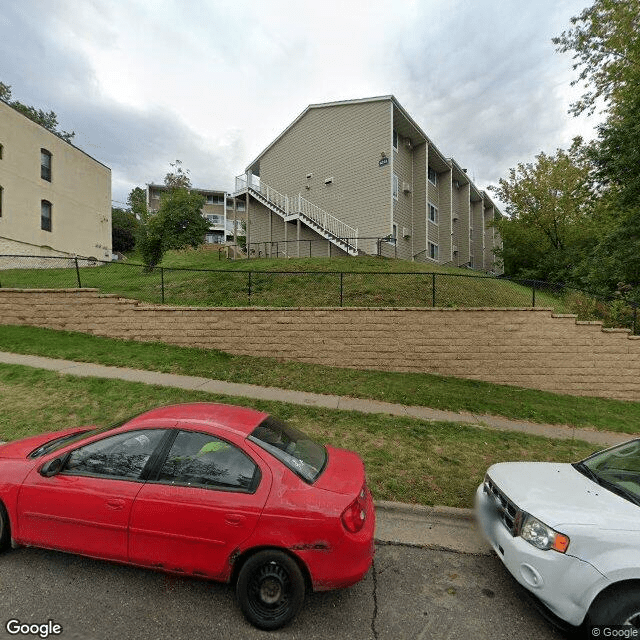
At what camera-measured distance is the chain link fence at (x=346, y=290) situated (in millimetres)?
10110

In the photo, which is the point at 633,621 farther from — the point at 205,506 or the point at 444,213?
the point at 444,213

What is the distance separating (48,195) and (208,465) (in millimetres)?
27086

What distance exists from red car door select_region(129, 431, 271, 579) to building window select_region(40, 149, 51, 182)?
27217mm

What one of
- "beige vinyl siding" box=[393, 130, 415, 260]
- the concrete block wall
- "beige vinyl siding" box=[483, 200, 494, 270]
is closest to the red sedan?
the concrete block wall

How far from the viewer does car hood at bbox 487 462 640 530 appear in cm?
251

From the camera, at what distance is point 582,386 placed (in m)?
8.77

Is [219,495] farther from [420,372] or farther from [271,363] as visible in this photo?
[420,372]

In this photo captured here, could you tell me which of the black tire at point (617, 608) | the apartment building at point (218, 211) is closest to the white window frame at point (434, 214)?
the black tire at point (617, 608)

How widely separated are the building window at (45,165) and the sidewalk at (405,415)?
782 inches

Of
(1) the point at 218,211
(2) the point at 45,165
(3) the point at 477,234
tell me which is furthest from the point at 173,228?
(1) the point at 218,211

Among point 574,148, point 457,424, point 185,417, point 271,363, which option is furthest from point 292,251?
point 185,417

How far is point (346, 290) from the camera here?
11.1 m

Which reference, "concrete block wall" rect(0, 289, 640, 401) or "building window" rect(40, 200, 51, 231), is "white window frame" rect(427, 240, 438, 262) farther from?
"building window" rect(40, 200, 51, 231)

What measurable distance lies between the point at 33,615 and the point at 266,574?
162 cm
